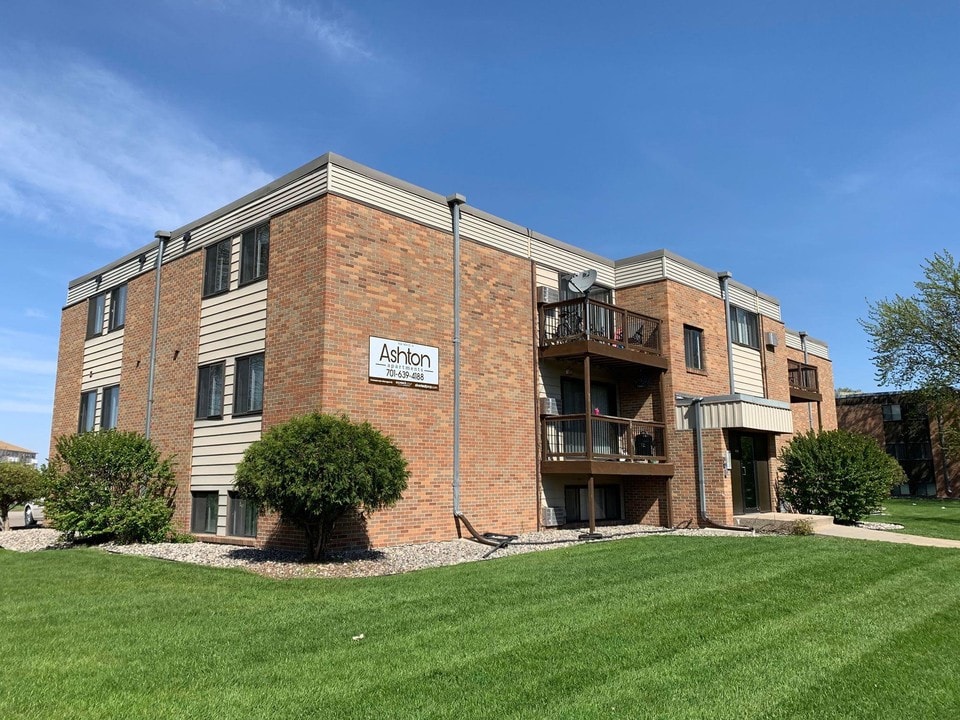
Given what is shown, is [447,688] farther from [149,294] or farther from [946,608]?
[149,294]

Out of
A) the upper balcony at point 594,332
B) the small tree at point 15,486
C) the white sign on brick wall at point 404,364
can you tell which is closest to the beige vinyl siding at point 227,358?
the white sign on brick wall at point 404,364

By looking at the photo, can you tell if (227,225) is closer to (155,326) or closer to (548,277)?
(155,326)

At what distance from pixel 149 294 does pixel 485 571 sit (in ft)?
42.3

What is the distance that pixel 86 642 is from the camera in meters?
6.62

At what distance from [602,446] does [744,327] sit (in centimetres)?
781

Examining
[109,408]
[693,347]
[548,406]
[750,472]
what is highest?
[693,347]

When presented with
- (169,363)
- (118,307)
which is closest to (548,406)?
(169,363)

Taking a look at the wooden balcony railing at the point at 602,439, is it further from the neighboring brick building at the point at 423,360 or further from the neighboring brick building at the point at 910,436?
the neighboring brick building at the point at 910,436

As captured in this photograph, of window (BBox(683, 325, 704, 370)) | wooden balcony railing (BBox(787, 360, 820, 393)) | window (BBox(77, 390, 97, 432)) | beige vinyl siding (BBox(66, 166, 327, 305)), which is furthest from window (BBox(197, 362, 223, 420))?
wooden balcony railing (BBox(787, 360, 820, 393))

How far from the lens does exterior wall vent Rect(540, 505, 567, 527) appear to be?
17156 millimetres

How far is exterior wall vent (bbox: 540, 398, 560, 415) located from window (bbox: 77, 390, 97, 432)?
12.5m

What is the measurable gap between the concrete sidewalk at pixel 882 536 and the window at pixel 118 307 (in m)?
18.0

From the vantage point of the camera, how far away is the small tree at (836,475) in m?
19.0

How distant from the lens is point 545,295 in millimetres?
18000
